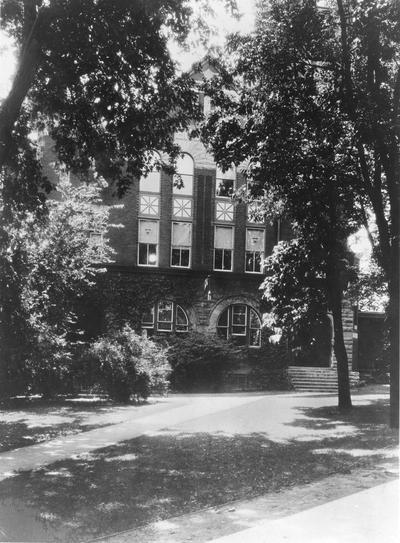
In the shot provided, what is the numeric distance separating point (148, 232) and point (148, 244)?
0.63m

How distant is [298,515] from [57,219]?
15.9 m

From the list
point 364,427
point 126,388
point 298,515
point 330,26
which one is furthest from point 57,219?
point 298,515

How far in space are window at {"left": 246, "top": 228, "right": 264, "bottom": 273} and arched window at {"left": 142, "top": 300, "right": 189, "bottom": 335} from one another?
4.35m

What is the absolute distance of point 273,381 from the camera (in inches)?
1076

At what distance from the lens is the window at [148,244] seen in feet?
94.3

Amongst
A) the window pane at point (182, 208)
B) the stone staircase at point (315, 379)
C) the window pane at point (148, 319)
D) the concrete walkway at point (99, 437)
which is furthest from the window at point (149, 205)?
the concrete walkway at point (99, 437)

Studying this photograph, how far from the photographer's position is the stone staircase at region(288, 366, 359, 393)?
88.0 feet

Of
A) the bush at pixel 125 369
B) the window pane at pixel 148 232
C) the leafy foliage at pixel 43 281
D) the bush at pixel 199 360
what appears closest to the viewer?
the leafy foliage at pixel 43 281

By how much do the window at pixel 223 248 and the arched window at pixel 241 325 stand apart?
220 centimetres

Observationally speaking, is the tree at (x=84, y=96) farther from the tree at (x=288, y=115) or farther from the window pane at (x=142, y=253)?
the window pane at (x=142, y=253)

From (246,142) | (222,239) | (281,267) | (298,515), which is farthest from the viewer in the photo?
(222,239)

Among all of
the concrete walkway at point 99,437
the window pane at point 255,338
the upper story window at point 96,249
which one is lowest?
the concrete walkway at point 99,437

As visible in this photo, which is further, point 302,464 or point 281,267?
point 281,267

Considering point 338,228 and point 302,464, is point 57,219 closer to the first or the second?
point 338,228
